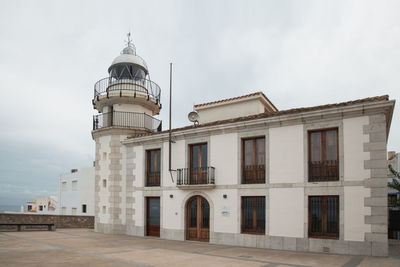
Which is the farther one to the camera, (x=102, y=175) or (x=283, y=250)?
A: (x=102, y=175)

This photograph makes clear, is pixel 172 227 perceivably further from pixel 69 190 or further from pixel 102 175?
pixel 69 190

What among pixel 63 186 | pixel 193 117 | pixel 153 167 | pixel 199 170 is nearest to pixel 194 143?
pixel 199 170

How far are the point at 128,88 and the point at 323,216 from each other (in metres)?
12.6

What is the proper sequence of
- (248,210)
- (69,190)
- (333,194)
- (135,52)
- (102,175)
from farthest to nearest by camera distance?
(69,190) < (135,52) < (102,175) < (248,210) < (333,194)

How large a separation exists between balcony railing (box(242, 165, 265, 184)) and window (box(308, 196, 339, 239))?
2.10 metres

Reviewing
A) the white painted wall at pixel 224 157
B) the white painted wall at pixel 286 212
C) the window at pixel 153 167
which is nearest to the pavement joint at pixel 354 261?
the white painted wall at pixel 286 212

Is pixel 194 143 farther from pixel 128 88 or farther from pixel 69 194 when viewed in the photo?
pixel 69 194

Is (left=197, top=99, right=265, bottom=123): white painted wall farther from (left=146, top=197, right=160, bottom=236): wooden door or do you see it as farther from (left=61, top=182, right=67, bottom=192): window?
(left=61, top=182, right=67, bottom=192): window

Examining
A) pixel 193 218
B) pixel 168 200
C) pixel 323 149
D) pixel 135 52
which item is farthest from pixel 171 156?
pixel 135 52

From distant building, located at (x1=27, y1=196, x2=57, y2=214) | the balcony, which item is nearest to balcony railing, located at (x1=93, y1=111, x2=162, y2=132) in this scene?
the balcony

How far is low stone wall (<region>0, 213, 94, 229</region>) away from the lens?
69.5 feet

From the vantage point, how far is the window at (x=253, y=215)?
13.2m

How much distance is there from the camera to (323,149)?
12.2 metres

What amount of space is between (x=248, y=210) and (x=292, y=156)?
294 cm
